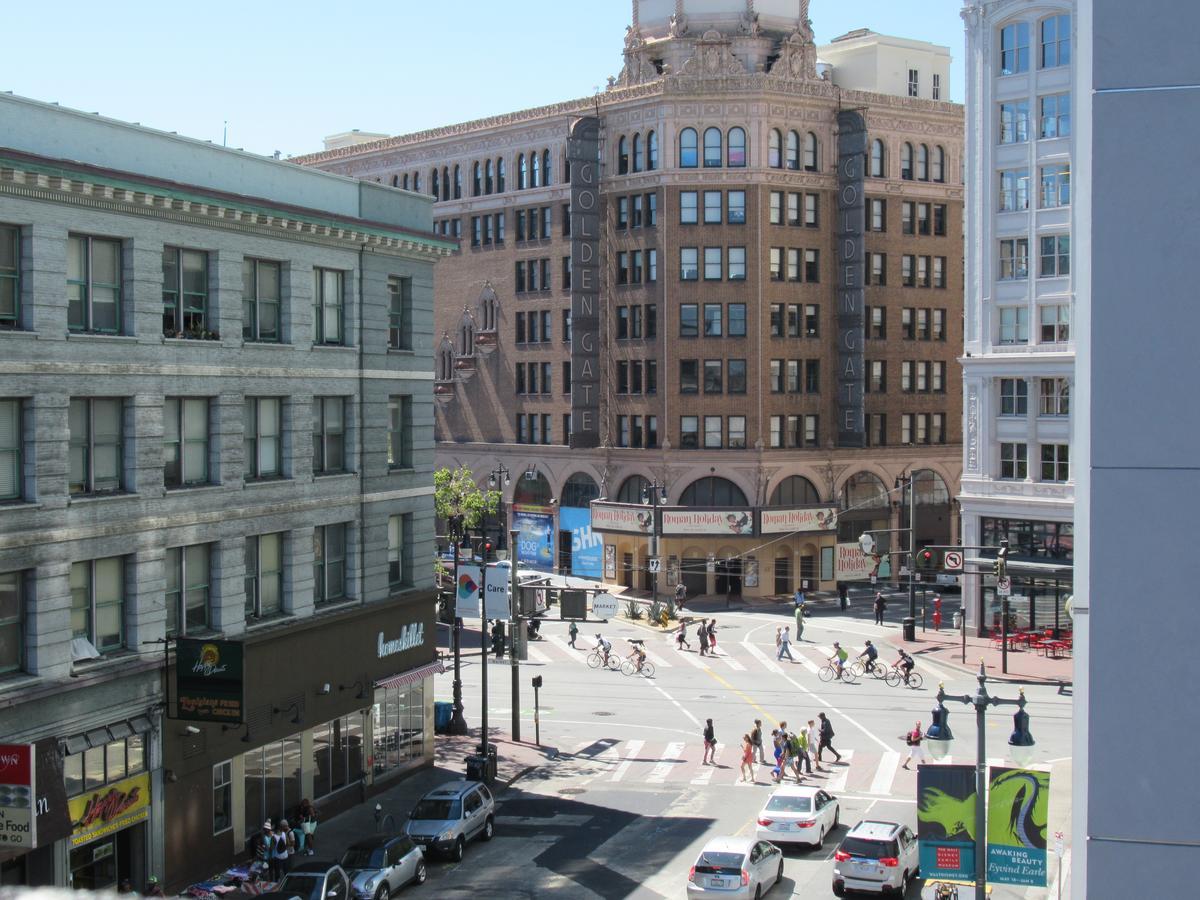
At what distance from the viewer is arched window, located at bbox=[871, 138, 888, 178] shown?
8062cm

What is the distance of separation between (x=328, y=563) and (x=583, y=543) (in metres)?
46.6

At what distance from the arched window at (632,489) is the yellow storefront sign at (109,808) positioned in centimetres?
5033

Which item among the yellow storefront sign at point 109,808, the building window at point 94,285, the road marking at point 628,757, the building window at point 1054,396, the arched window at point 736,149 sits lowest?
the road marking at point 628,757

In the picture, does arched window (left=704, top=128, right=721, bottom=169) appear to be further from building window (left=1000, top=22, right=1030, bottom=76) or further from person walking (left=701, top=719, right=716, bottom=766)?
person walking (left=701, top=719, right=716, bottom=766)

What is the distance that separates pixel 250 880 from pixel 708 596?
48081 millimetres

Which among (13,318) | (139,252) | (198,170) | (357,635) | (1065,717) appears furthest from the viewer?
(1065,717)

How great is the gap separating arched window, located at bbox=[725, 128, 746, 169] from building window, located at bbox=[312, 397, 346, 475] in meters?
42.9

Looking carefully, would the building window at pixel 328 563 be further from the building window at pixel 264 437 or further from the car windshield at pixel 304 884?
the car windshield at pixel 304 884

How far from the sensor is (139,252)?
1231 inches

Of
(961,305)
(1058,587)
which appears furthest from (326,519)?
(961,305)

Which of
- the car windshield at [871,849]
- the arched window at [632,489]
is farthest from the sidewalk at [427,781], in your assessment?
the arched window at [632,489]

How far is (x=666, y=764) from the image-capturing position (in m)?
42.9

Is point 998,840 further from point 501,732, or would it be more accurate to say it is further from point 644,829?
point 501,732

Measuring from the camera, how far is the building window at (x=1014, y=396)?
62.3 metres
